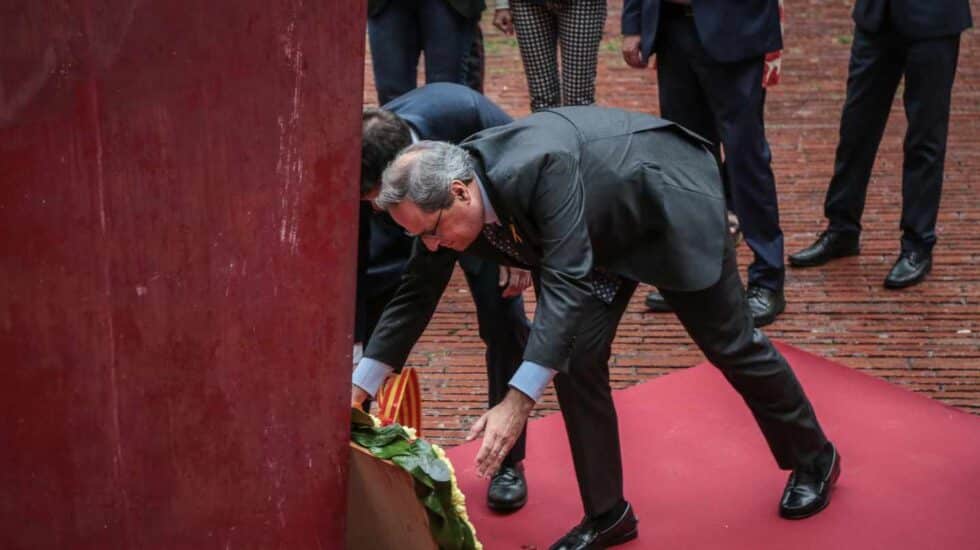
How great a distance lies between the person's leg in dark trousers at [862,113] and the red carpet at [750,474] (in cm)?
107

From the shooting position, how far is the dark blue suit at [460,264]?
421cm

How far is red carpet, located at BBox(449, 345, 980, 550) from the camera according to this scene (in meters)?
4.27

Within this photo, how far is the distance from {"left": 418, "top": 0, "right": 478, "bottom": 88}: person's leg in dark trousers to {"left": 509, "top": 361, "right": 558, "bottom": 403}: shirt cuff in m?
2.44

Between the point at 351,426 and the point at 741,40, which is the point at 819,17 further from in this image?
the point at 351,426

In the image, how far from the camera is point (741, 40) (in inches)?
214

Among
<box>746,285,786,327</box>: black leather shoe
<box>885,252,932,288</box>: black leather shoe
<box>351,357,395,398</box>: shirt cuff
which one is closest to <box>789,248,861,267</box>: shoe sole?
<box>885,252,932,288</box>: black leather shoe

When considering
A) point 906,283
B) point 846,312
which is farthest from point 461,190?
point 906,283

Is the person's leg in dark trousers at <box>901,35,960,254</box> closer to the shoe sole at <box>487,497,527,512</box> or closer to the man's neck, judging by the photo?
the shoe sole at <box>487,497,527,512</box>

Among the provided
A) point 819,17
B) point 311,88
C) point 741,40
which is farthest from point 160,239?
point 819,17

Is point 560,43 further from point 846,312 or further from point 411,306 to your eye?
point 411,306

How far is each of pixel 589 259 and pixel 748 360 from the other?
2.62ft

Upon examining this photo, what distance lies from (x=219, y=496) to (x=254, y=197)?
78cm

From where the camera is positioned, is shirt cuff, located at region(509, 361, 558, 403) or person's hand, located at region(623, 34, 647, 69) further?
person's hand, located at region(623, 34, 647, 69)

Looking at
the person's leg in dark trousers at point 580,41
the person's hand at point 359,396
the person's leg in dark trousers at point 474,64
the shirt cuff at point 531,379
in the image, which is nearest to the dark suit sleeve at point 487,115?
the person's hand at point 359,396
